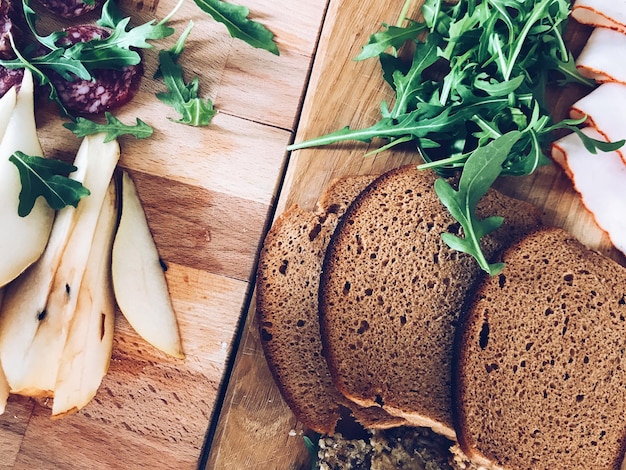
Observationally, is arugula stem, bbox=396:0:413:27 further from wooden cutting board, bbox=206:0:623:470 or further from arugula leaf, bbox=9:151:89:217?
arugula leaf, bbox=9:151:89:217

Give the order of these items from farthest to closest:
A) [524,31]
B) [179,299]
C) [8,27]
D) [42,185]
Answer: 1. [179,299]
2. [8,27]
3. [42,185]
4. [524,31]

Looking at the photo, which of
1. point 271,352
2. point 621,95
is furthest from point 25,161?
point 621,95

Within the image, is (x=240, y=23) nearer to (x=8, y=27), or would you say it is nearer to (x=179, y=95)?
(x=179, y=95)

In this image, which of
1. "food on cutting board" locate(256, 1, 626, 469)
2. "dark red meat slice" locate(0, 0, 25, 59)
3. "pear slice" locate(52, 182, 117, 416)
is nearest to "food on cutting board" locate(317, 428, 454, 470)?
"food on cutting board" locate(256, 1, 626, 469)

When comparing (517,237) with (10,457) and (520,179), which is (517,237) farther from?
(10,457)

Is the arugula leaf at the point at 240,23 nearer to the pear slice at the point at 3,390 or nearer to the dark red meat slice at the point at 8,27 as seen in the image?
the dark red meat slice at the point at 8,27

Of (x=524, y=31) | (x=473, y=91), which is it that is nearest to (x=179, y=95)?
(x=473, y=91)

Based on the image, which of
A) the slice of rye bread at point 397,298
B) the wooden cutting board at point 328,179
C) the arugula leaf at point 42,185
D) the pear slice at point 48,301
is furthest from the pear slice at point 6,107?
the slice of rye bread at point 397,298
